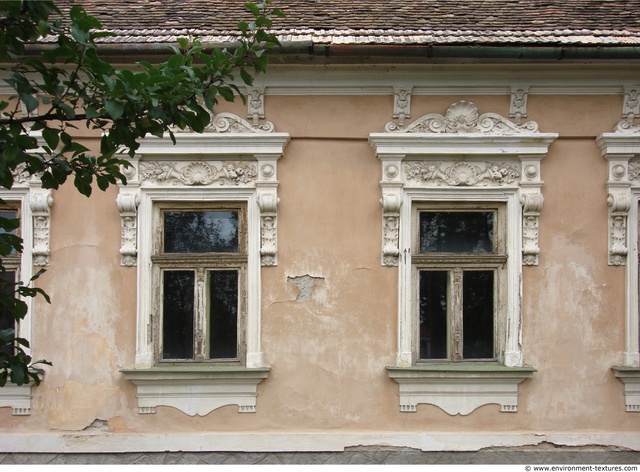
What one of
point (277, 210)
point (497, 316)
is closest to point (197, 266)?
point (277, 210)

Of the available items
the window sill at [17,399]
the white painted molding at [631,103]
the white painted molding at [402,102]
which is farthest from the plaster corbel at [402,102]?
the window sill at [17,399]

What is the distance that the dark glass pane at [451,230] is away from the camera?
202 inches

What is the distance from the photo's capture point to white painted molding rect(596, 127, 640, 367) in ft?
16.3

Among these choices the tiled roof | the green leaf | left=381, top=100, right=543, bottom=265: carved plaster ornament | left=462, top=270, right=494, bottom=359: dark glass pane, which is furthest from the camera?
left=462, top=270, right=494, bottom=359: dark glass pane

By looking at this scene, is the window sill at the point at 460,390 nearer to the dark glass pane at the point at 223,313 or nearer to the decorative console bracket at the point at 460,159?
the decorative console bracket at the point at 460,159

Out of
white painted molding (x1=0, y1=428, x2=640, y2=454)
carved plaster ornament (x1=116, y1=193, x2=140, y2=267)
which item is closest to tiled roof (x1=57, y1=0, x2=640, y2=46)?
carved plaster ornament (x1=116, y1=193, x2=140, y2=267)

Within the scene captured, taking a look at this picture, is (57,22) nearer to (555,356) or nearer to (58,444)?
(58,444)

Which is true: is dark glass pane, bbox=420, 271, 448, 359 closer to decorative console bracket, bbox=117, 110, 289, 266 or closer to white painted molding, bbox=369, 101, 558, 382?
white painted molding, bbox=369, 101, 558, 382

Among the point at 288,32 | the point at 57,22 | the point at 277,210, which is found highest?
the point at 288,32

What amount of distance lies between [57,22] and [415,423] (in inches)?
151

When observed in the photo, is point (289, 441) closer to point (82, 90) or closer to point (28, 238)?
point (28, 238)

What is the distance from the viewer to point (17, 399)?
493cm

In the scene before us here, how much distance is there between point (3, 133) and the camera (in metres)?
2.41

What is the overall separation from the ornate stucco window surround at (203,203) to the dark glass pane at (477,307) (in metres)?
1.59
